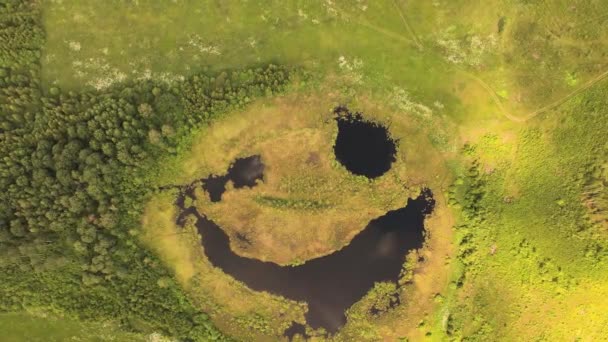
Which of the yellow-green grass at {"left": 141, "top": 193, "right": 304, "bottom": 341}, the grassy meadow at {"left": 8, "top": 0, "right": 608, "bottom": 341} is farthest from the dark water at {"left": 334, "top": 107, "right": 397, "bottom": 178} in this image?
the yellow-green grass at {"left": 141, "top": 193, "right": 304, "bottom": 341}

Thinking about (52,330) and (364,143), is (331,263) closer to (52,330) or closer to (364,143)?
(364,143)

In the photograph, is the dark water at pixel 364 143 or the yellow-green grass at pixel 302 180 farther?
the dark water at pixel 364 143

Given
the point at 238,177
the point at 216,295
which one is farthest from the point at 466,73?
the point at 216,295

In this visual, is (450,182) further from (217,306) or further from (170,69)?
(170,69)

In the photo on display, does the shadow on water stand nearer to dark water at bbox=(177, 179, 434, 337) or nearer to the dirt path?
dark water at bbox=(177, 179, 434, 337)

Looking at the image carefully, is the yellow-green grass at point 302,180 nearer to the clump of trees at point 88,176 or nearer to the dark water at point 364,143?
the dark water at point 364,143

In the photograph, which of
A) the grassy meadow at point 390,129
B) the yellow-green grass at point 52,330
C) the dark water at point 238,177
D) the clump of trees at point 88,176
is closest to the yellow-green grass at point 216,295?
the grassy meadow at point 390,129
